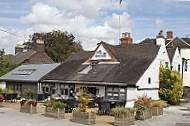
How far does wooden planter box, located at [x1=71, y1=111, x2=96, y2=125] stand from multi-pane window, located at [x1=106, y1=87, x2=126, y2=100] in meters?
6.63

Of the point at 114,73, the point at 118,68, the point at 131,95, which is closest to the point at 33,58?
the point at 118,68

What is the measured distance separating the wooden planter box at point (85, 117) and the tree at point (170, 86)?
11.6 m

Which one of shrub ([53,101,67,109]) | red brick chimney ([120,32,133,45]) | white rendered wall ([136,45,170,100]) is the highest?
red brick chimney ([120,32,133,45])

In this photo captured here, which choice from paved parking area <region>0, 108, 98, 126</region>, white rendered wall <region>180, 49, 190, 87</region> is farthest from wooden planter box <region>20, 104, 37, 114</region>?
white rendered wall <region>180, 49, 190, 87</region>

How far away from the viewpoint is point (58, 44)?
52031mm

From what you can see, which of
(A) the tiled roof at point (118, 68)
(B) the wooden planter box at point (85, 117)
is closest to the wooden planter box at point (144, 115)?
(B) the wooden planter box at point (85, 117)

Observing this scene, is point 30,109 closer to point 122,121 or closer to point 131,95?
point 122,121

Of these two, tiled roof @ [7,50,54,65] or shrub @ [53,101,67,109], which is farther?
tiled roof @ [7,50,54,65]

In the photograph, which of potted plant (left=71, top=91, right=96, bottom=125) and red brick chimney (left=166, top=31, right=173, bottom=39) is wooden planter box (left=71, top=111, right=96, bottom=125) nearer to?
potted plant (left=71, top=91, right=96, bottom=125)

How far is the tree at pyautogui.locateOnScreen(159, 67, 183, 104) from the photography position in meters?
23.1

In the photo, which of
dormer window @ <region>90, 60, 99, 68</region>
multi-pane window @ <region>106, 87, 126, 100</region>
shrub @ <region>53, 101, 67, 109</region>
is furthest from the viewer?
dormer window @ <region>90, 60, 99, 68</region>

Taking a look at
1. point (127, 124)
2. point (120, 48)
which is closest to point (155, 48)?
point (120, 48)

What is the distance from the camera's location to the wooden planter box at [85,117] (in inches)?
525

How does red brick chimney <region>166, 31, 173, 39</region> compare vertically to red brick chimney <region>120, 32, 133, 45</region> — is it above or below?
above
